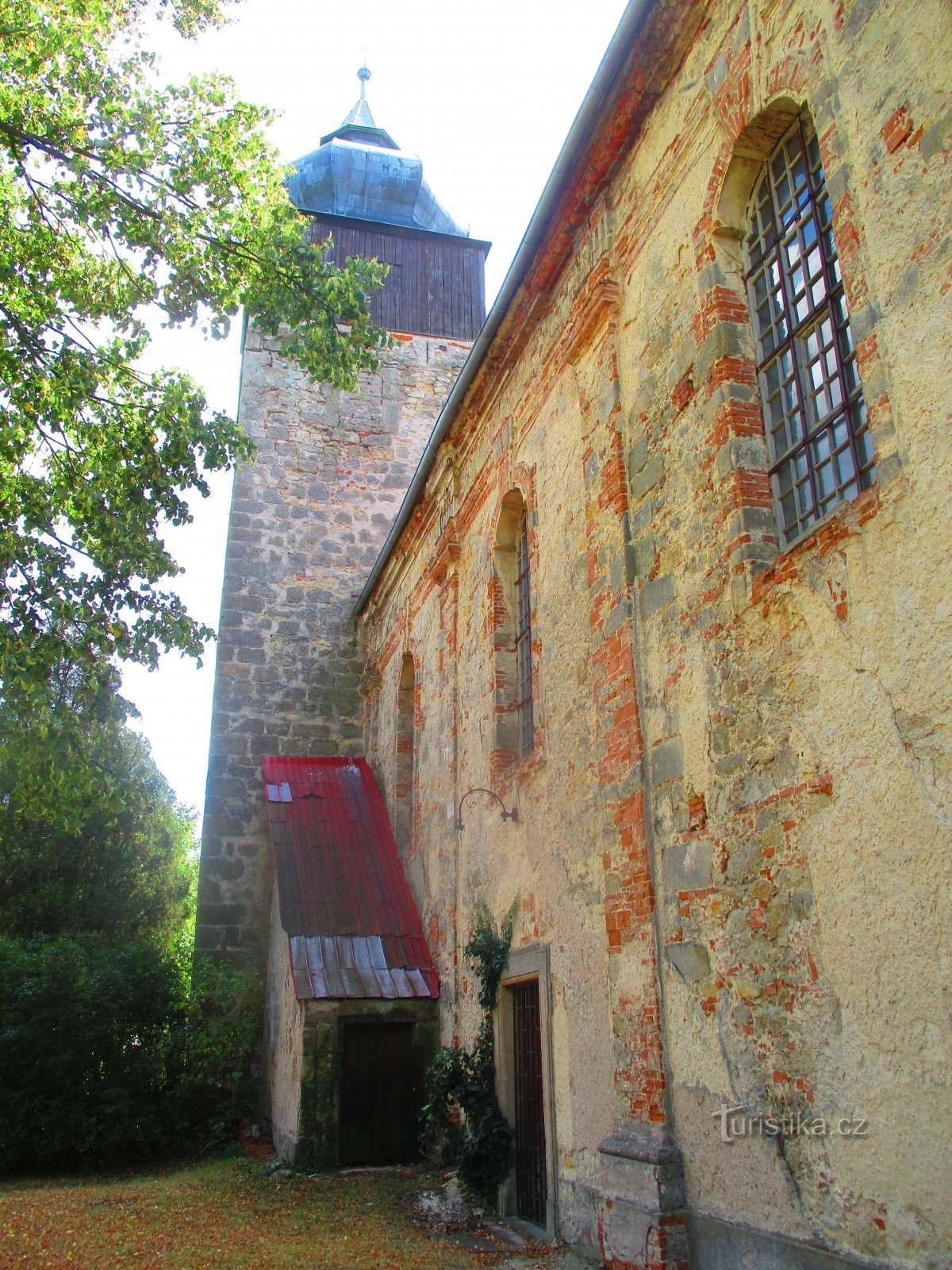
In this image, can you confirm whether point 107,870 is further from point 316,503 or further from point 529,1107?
point 529,1107

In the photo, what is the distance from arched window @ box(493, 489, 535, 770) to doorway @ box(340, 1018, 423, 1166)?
10.5ft

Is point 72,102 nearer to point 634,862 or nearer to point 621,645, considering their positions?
point 621,645

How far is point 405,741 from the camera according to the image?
41.6 ft

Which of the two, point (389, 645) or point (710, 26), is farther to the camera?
point (389, 645)

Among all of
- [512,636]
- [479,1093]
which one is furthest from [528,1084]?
[512,636]

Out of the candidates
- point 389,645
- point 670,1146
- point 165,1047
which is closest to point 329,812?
point 389,645

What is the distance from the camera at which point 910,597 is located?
380 cm

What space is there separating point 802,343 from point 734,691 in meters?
1.80

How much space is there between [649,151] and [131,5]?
14.2 ft

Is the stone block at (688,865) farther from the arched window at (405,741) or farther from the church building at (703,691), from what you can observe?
the arched window at (405,741)

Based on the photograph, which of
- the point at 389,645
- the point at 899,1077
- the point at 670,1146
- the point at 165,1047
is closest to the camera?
the point at 899,1077

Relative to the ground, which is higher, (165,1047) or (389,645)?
(389,645)

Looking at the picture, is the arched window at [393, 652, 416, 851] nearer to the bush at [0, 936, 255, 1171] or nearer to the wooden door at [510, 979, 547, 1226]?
the bush at [0, 936, 255, 1171]

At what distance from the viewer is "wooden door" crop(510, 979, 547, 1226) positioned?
6.97 metres
